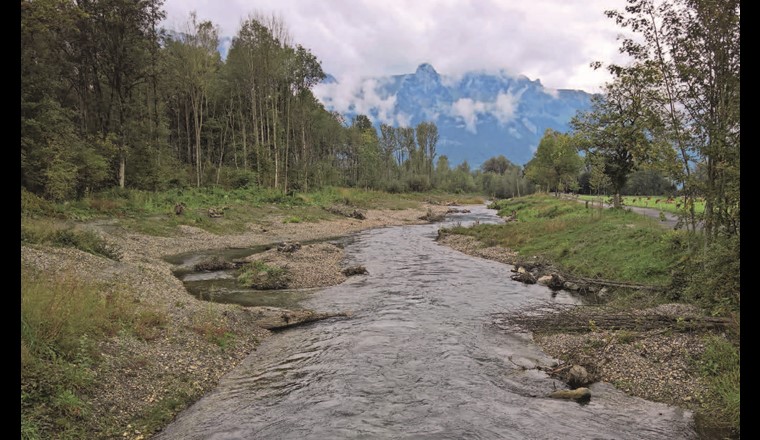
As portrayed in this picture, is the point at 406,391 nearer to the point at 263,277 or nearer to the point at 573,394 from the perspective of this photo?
the point at 573,394

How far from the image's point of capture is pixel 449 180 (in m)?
148

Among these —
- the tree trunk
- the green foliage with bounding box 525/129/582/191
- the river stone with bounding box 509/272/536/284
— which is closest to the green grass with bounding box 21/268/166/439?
the river stone with bounding box 509/272/536/284

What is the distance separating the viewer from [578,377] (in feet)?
36.2

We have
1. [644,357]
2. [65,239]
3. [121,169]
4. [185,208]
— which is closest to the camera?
[644,357]

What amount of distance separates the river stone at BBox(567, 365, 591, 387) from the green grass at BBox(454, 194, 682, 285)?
30.8ft

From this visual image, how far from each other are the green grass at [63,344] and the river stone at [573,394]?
10644 millimetres

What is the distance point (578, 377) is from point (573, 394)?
86 cm

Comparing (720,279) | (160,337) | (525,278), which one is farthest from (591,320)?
(160,337)

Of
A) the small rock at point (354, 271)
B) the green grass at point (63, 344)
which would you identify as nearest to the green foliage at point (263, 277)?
the small rock at point (354, 271)

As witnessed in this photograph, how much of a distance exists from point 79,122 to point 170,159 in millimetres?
11424

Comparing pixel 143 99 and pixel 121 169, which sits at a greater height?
pixel 143 99

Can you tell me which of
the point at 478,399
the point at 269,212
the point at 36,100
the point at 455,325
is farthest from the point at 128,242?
the point at 478,399

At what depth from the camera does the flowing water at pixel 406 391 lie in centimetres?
882

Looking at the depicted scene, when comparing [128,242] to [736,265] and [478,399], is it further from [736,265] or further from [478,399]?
[736,265]
